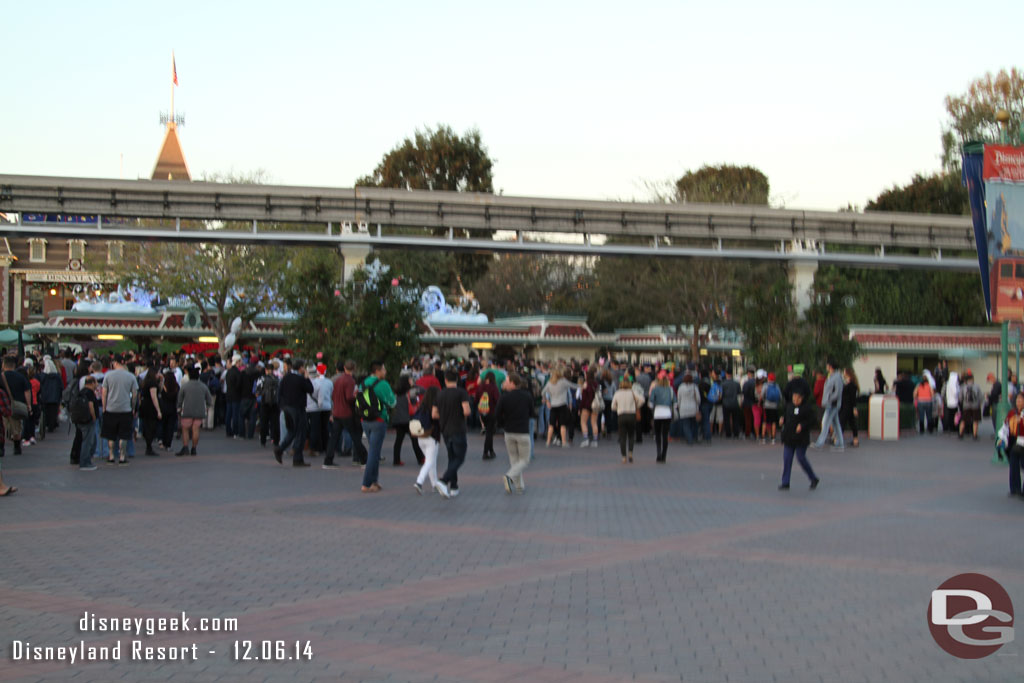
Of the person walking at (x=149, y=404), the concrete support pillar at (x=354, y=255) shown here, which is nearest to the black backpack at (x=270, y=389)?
the person walking at (x=149, y=404)

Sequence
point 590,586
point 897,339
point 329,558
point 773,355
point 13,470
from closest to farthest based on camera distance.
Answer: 1. point 590,586
2. point 329,558
3. point 13,470
4. point 773,355
5. point 897,339

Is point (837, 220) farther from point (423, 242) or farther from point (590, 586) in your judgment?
point (590, 586)

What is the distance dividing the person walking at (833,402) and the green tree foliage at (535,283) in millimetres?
44414

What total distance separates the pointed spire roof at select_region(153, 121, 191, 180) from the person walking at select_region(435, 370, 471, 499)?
78465mm

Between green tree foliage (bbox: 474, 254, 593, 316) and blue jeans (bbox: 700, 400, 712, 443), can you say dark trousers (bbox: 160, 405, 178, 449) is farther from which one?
green tree foliage (bbox: 474, 254, 593, 316)

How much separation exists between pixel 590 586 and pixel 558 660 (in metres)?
2.13

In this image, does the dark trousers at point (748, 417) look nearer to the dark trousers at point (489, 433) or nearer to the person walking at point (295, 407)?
the dark trousers at point (489, 433)

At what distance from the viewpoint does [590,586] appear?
27.6 ft

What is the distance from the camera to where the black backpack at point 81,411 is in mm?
16375

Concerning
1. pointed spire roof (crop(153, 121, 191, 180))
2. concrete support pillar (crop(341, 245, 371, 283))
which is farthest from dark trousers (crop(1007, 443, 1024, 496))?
pointed spire roof (crop(153, 121, 191, 180))

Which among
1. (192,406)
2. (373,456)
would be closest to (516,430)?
(373,456)

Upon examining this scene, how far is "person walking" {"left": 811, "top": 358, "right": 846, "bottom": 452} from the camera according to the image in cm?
2080

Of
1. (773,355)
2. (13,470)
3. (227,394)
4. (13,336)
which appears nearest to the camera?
(13,470)

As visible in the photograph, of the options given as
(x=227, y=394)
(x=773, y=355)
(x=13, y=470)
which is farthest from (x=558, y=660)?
(x=773, y=355)
